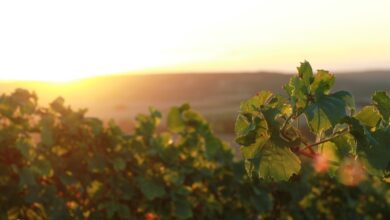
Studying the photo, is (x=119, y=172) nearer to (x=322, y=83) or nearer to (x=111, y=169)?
(x=111, y=169)

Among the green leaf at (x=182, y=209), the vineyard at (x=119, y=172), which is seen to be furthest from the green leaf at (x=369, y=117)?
the green leaf at (x=182, y=209)

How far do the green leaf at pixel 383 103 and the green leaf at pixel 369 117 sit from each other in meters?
0.04

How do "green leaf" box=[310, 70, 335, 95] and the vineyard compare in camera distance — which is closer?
"green leaf" box=[310, 70, 335, 95]

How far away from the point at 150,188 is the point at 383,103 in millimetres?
3548

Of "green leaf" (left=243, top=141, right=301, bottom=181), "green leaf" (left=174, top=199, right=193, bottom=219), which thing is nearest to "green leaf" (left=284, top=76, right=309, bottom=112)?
"green leaf" (left=243, top=141, right=301, bottom=181)

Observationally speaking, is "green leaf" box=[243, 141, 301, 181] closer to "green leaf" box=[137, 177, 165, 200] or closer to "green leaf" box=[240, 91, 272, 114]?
"green leaf" box=[240, 91, 272, 114]

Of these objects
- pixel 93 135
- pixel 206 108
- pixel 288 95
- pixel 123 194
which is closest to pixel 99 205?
pixel 123 194

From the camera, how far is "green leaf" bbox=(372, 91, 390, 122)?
1926mm

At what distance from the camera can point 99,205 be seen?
5.30 meters

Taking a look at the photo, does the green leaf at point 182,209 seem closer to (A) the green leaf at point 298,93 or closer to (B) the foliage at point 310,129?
(B) the foliage at point 310,129

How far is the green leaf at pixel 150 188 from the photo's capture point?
5.28 meters

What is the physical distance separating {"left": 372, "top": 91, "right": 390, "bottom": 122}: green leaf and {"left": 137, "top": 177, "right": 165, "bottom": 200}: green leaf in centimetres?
348

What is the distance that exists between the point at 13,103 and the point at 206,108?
105ft

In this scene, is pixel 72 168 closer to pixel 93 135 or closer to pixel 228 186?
pixel 93 135
